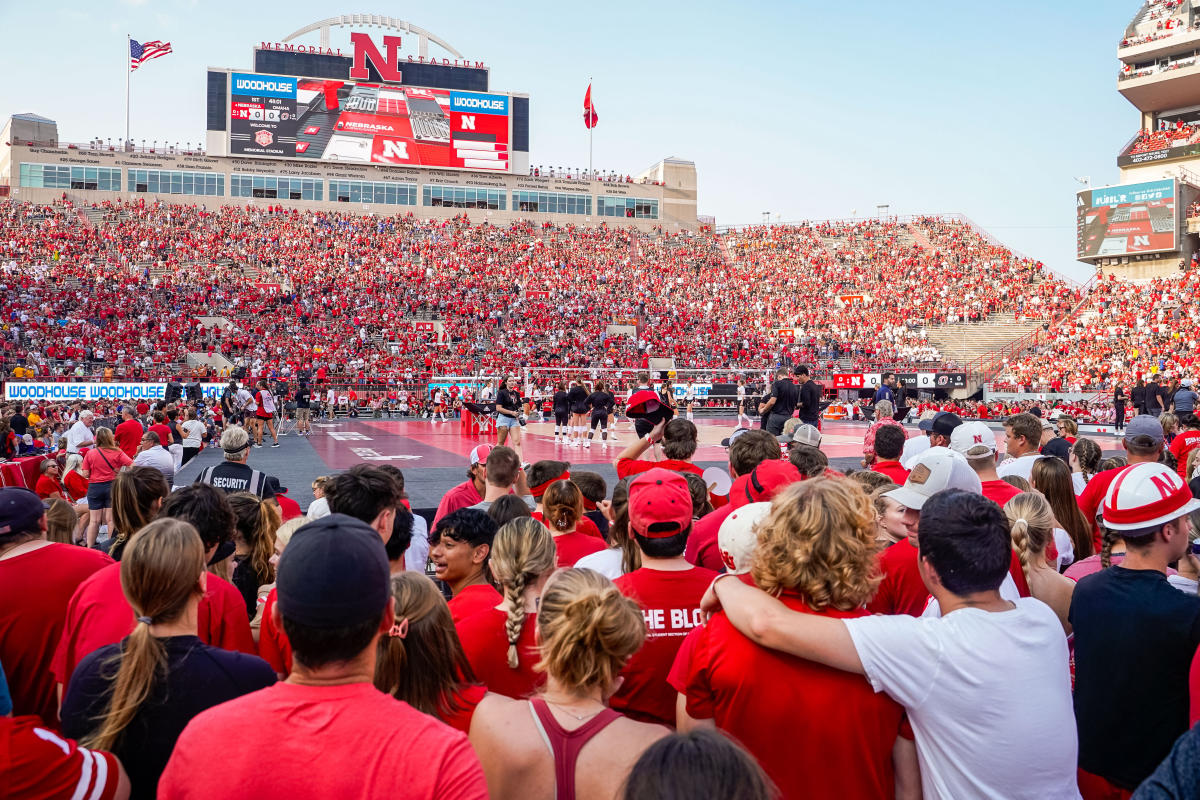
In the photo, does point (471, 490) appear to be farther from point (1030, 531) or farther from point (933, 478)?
point (1030, 531)

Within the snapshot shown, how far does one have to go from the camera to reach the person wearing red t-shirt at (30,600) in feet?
11.2

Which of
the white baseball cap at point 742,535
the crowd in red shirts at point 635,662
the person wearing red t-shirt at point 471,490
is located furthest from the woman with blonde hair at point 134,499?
the white baseball cap at point 742,535

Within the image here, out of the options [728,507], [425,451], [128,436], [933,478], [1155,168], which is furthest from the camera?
[1155,168]

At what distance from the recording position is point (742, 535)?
290 cm

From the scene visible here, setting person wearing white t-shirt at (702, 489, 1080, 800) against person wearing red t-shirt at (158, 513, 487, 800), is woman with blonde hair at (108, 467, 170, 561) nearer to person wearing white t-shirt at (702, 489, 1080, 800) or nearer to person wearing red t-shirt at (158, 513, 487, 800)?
person wearing red t-shirt at (158, 513, 487, 800)

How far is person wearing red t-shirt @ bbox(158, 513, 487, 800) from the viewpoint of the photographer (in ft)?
5.69

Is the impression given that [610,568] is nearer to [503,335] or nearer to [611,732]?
[611,732]

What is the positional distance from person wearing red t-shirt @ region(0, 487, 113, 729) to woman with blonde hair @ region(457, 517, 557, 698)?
1797 millimetres

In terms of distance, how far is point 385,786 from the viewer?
1717 mm

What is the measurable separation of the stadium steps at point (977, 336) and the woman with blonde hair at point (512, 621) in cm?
4610

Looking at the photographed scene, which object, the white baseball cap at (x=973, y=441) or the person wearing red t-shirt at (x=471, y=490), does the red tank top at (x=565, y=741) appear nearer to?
the person wearing red t-shirt at (x=471, y=490)

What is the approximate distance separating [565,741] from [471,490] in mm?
4651

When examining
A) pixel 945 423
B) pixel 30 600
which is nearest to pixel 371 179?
pixel 945 423

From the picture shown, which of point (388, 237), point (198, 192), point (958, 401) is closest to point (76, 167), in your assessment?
point (198, 192)
